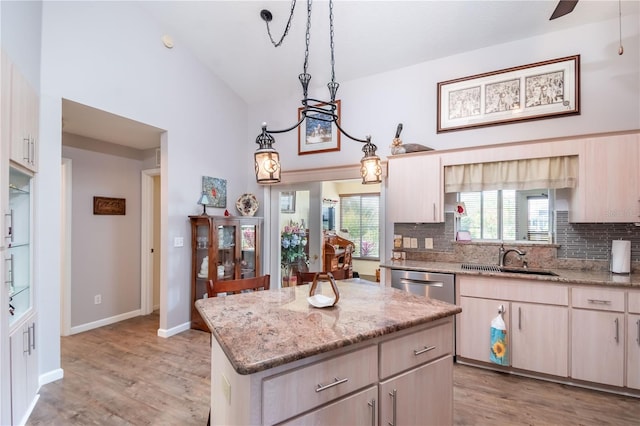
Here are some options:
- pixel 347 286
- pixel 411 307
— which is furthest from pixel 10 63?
pixel 411 307

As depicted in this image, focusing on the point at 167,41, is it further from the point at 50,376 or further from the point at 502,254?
the point at 502,254

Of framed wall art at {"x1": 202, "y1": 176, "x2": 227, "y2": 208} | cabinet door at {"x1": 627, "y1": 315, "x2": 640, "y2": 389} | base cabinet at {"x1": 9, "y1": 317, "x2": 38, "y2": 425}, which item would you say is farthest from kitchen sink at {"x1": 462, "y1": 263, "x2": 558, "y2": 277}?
base cabinet at {"x1": 9, "y1": 317, "x2": 38, "y2": 425}

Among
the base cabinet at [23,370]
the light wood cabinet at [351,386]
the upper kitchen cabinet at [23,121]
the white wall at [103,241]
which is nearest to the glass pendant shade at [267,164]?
the light wood cabinet at [351,386]

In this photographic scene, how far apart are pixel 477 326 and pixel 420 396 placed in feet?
5.52

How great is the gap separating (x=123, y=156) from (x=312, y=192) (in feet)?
8.61

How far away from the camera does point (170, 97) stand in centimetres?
384

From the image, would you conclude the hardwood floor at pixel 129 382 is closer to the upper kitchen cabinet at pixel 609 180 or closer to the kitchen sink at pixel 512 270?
the kitchen sink at pixel 512 270

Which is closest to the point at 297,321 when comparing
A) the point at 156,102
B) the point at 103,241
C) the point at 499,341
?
the point at 499,341

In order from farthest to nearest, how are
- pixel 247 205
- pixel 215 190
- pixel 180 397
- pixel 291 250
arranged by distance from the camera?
1. pixel 291 250
2. pixel 247 205
3. pixel 215 190
4. pixel 180 397

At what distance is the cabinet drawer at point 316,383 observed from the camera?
3.84 feet

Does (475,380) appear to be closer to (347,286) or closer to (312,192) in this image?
(347,286)

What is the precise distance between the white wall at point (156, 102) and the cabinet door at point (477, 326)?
317 centimetres

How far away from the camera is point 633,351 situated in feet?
8.14

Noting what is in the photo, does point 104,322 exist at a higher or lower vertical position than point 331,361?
lower
